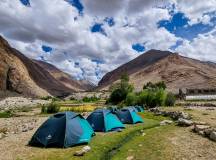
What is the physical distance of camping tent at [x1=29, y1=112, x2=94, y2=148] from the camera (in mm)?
17078

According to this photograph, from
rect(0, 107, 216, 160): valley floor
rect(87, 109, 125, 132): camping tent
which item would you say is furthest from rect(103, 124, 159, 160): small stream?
rect(87, 109, 125, 132): camping tent

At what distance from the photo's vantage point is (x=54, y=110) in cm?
4856

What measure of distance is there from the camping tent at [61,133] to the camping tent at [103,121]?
159 inches

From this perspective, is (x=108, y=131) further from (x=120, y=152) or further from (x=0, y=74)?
(x=0, y=74)

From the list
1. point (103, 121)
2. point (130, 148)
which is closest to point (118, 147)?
point (130, 148)

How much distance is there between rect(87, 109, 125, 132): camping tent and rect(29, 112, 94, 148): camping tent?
4.04m

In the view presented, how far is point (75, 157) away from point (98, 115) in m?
8.95

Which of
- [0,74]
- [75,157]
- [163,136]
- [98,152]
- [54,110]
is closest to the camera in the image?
[75,157]

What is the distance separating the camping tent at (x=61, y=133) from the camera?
56.0 feet

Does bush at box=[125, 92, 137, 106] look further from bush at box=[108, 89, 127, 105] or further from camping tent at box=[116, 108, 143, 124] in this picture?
camping tent at box=[116, 108, 143, 124]

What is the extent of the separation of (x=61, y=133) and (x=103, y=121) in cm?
605

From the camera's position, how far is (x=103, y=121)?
22.9 m

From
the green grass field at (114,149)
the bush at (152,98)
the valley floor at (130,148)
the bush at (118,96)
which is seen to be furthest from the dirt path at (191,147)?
the bush at (118,96)

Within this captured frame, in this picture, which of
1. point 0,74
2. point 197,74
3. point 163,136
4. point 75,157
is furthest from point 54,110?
point 197,74
